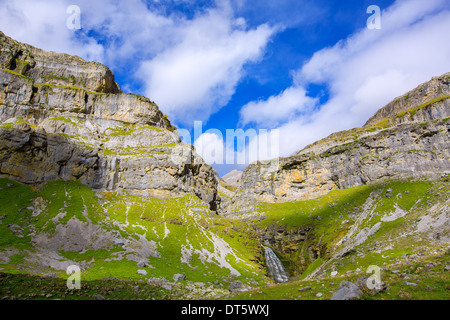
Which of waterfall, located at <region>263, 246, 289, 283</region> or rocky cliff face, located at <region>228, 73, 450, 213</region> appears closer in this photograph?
waterfall, located at <region>263, 246, 289, 283</region>

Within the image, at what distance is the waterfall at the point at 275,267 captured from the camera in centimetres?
6907

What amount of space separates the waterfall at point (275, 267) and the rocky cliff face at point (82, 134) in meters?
40.2

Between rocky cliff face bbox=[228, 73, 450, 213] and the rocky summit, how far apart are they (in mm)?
589

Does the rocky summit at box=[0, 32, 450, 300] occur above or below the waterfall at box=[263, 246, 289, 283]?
above

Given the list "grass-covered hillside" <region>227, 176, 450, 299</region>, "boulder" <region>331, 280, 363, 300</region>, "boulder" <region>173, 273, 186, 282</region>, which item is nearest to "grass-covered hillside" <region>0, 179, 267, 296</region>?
"boulder" <region>173, 273, 186, 282</region>

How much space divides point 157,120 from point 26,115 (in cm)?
5609

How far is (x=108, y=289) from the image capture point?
3008 cm

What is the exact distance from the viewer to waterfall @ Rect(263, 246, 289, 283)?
227 feet

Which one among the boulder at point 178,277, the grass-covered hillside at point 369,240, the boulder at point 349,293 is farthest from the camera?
the boulder at point 178,277

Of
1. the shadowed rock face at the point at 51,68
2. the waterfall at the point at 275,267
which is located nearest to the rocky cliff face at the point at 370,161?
the waterfall at the point at 275,267

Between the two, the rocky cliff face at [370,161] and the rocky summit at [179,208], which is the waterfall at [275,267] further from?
the rocky cliff face at [370,161]

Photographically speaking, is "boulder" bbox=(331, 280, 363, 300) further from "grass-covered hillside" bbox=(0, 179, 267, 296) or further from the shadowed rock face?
the shadowed rock face

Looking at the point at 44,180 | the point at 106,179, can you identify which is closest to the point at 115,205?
the point at 106,179
